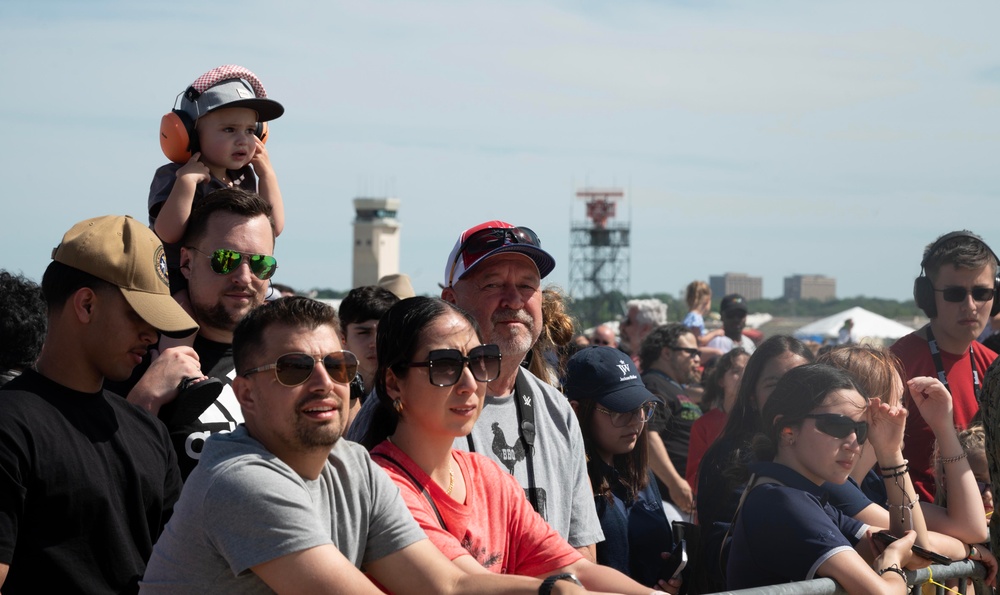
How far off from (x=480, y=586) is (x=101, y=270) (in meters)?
1.48

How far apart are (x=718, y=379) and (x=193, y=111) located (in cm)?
462

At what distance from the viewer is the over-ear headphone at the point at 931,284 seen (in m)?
5.77

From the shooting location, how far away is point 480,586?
110 inches

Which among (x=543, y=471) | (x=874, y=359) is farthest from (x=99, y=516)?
(x=874, y=359)

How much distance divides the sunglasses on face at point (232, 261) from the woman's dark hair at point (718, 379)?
441 centimetres

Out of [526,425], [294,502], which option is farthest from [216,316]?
[294,502]

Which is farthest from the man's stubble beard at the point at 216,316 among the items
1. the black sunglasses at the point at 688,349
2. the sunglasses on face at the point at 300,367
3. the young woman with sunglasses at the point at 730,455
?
the black sunglasses at the point at 688,349

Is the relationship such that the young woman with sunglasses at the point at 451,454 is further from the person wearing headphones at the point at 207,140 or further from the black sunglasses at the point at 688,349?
the black sunglasses at the point at 688,349

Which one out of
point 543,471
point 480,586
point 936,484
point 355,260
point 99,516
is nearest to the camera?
point 480,586

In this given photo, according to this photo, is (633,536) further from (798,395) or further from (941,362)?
(941,362)

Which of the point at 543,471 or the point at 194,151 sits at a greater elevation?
the point at 194,151

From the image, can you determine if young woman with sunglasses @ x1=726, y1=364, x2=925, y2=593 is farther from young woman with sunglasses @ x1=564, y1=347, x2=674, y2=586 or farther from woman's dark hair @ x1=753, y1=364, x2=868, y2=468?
young woman with sunglasses @ x1=564, y1=347, x2=674, y2=586

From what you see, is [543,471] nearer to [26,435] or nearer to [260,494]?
[260,494]

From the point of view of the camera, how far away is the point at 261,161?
4.73 metres
